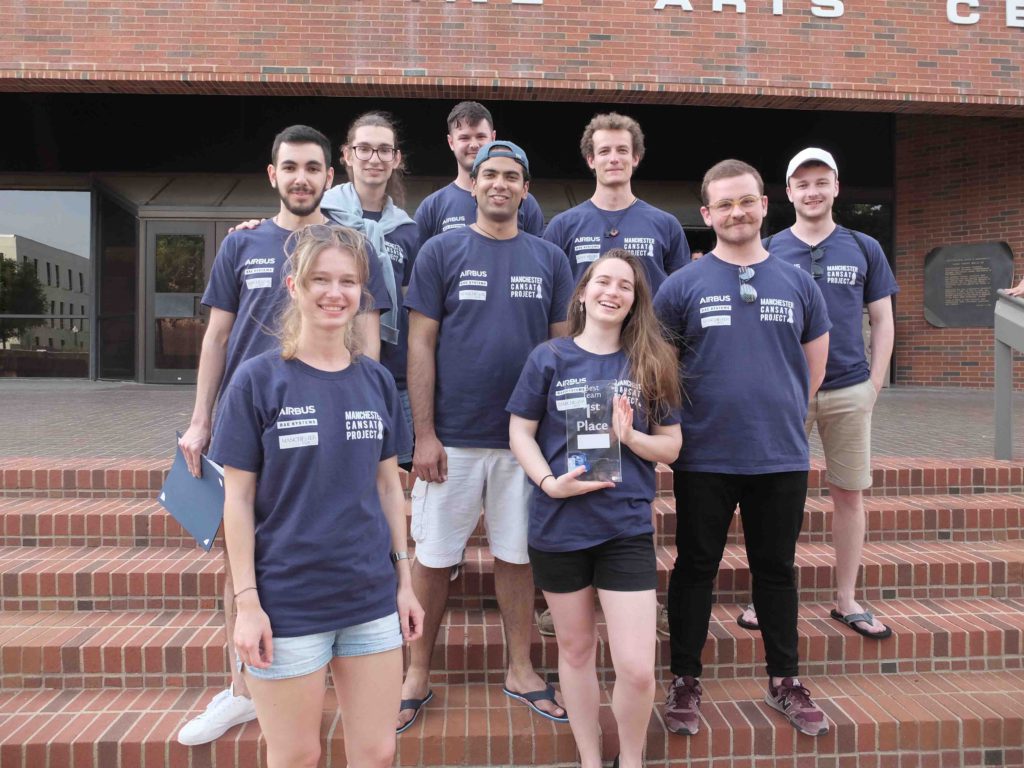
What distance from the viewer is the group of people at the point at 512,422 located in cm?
183

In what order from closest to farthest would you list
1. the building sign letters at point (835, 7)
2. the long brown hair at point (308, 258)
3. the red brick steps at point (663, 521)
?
the long brown hair at point (308, 258) < the red brick steps at point (663, 521) < the building sign letters at point (835, 7)

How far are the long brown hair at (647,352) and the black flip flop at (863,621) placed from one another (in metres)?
1.62

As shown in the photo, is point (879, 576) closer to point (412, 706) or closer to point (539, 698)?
point (539, 698)

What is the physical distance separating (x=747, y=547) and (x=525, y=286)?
1.29 metres

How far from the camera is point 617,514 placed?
2275mm

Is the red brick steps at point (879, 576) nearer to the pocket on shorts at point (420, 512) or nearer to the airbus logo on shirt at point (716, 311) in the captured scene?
the pocket on shorts at point (420, 512)

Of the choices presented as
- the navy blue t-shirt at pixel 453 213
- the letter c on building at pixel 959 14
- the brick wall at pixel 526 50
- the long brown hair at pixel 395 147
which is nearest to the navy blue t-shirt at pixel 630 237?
the navy blue t-shirt at pixel 453 213

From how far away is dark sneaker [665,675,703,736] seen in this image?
8.91ft

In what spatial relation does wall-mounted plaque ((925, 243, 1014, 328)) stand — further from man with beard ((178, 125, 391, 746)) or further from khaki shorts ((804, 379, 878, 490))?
man with beard ((178, 125, 391, 746))

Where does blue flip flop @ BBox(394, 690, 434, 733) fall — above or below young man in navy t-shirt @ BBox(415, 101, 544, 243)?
below

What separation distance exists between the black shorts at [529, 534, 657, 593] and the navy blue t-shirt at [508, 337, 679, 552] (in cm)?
3

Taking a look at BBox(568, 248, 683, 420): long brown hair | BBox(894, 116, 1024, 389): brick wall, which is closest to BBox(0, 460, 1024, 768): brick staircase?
BBox(568, 248, 683, 420): long brown hair

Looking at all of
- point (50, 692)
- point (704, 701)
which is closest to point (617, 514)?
point (704, 701)

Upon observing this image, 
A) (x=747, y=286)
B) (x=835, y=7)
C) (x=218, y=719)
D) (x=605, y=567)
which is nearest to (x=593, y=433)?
(x=605, y=567)
